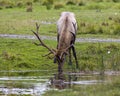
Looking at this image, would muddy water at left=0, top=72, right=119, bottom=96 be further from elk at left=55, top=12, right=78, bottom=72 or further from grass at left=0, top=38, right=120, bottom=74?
grass at left=0, top=38, right=120, bottom=74

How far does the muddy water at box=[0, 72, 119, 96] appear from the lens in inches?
738

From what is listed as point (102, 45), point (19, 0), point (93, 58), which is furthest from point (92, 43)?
point (19, 0)

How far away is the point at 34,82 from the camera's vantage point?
20.9 meters

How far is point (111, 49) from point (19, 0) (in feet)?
89.6

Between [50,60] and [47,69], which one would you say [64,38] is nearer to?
[47,69]

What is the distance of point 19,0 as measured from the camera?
5300 centimetres

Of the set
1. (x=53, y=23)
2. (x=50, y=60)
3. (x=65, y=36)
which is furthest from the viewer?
(x=53, y=23)

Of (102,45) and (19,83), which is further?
(102,45)

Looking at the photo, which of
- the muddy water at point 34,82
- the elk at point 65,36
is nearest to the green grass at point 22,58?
the elk at point 65,36

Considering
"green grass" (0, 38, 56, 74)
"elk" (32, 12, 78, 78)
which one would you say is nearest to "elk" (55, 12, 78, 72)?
"elk" (32, 12, 78, 78)

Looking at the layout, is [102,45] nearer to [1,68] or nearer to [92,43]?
[92,43]

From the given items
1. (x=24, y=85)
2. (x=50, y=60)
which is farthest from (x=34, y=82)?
(x=50, y=60)

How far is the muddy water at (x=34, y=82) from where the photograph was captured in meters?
18.7

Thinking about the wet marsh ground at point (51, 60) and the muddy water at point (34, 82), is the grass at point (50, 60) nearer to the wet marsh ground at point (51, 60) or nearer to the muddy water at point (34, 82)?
the wet marsh ground at point (51, 60)
